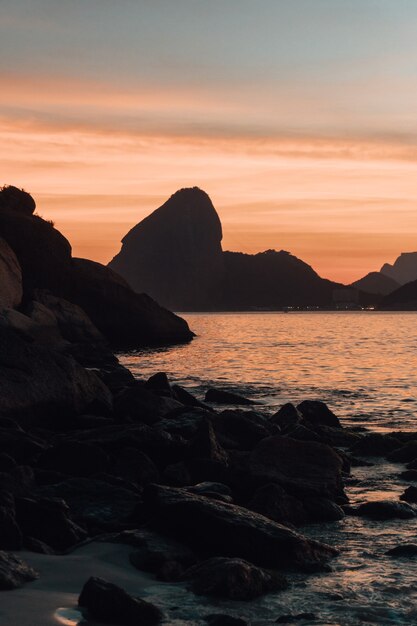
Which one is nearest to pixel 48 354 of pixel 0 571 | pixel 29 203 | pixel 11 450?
pixel 11 450

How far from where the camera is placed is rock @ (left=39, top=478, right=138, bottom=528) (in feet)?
36.3

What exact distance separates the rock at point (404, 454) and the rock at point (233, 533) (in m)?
7.25

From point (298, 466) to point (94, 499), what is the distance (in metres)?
3.67

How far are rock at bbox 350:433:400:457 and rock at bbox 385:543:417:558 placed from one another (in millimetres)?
7428

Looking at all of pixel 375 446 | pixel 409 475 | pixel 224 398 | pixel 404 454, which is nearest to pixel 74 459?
pixel 409 475

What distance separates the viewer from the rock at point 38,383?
17219 mm

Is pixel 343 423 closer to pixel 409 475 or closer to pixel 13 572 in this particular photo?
pixel 409 475

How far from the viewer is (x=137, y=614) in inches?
308

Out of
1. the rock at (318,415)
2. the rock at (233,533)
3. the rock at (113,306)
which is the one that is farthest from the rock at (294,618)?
the rock at (113,306)

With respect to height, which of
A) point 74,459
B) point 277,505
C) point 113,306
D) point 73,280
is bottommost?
point 277,505

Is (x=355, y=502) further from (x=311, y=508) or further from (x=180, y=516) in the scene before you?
(x=180, y=516)

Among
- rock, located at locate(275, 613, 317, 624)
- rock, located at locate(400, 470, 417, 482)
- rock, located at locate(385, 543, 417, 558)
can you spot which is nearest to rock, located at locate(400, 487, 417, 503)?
rock, located at locate(400, 470, 417, 482)

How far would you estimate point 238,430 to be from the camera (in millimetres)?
18000

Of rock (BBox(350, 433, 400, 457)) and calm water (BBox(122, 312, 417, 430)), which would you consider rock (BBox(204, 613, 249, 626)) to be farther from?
calm water (BBox(122, 312, 417, 430))
